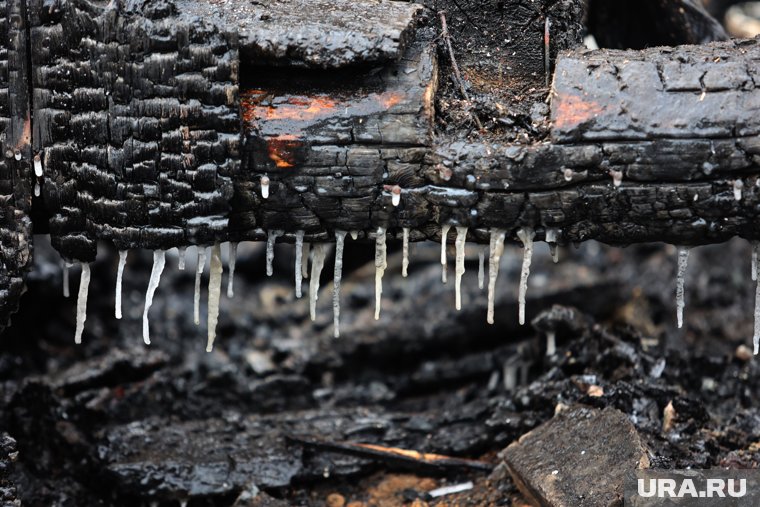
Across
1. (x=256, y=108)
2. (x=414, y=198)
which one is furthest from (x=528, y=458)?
(x=256, y=108)

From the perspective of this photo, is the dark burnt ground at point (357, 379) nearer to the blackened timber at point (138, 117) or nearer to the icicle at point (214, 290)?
the icicle at point (214, 290)

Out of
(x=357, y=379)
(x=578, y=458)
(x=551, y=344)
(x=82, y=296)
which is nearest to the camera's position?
(x=578, y=458)

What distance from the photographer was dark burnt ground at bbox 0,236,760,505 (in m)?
4.62

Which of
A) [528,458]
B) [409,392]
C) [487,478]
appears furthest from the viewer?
[409,392]

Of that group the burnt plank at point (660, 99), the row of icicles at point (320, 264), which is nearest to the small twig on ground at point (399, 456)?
the row of icicles at point (320, 264)

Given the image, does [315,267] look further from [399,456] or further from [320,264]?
[399,456]

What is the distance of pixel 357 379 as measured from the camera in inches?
243

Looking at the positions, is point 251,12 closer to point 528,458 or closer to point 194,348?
point 528,458

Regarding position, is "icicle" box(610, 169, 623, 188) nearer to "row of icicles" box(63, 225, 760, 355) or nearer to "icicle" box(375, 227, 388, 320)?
"row of icicles" box(63, 225, 760, 355)

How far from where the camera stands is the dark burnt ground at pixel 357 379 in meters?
4.62

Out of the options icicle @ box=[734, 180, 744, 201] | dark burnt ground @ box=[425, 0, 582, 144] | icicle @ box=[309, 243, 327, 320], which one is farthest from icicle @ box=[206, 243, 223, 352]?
icicle @ box=[734, 180, 744, 201]

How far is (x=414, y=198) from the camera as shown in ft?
13.0

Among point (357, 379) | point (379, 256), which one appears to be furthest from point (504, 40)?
point (357, 379)

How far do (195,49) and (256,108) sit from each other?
0.37 m
